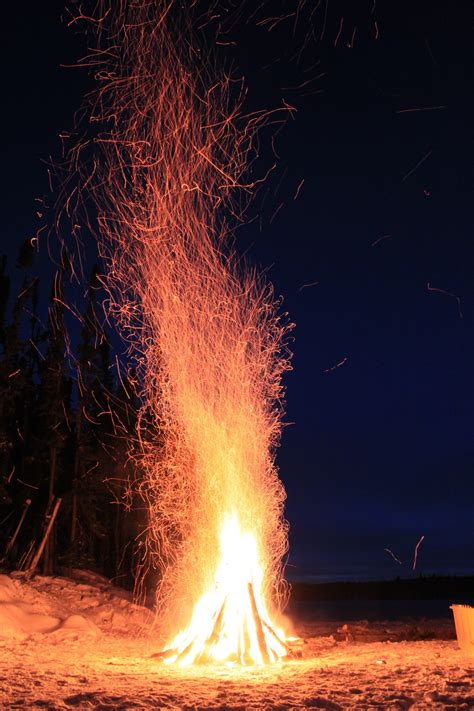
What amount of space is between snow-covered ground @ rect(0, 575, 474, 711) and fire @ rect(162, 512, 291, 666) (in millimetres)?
443

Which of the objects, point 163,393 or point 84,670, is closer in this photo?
point 84,670

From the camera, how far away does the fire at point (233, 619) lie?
33.0 ft

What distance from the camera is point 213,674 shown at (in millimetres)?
8922

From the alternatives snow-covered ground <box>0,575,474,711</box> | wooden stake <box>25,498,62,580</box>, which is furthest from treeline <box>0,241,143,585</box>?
snow-covered ground <box>0,575,474,711</box>

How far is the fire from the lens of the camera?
10055 mm

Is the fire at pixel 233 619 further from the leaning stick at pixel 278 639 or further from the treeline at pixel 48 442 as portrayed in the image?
the treeline at pixel 48 442

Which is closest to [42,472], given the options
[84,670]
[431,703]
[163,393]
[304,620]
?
[304,620]

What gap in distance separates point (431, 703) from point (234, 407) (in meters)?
5.88

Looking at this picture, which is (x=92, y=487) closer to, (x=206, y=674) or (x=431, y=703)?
(x=206, y=674)

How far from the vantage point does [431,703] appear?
6637 mm

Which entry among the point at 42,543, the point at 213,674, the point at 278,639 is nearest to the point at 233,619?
the point at 278,639

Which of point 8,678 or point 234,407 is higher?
point 234,407

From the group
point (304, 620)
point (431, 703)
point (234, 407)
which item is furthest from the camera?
point (304, 620)

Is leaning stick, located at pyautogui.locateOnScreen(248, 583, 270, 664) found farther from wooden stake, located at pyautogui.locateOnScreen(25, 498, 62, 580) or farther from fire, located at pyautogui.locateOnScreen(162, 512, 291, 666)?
wooden stake, located at pyautogui.locateOnScreen(25, 498, 62, 580)
